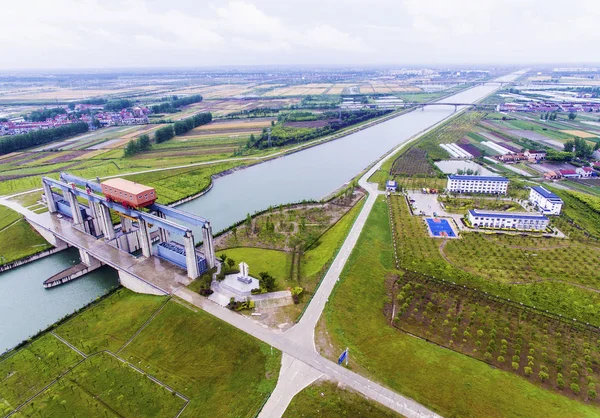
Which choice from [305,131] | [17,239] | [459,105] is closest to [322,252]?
[17,239]

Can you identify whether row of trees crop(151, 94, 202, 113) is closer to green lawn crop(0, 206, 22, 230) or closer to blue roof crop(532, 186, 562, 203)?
green lawn crop(0, 206, 22, 230)

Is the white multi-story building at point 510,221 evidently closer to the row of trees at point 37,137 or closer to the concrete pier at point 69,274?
the concrete pier at point 69,274

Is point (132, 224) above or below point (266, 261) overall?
above

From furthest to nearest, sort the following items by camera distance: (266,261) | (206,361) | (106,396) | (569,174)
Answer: (569,174) < (266,261) < (206,361) < (106,396)

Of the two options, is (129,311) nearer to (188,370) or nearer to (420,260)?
(188,370)

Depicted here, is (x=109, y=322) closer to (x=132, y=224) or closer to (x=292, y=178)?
(x=132, y=224)

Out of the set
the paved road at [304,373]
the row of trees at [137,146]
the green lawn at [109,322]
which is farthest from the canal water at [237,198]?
the row of trees at [137,146]
